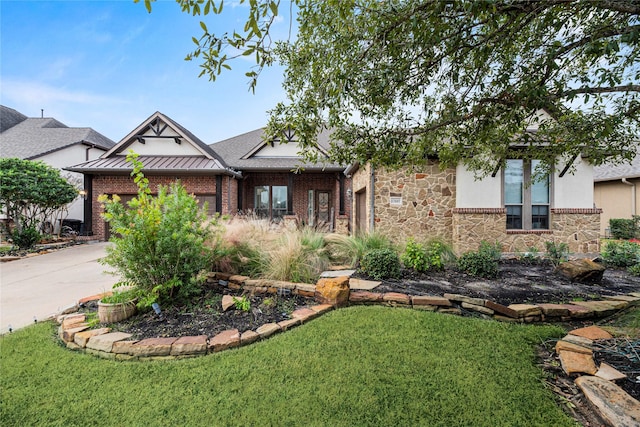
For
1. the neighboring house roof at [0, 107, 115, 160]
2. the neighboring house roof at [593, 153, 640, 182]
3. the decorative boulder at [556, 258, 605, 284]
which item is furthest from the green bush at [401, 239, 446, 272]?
the neighboring house roof at [0, 107, 115, 160]

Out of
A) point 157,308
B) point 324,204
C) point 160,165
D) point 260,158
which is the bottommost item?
point 157,308

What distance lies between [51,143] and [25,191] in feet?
32.0

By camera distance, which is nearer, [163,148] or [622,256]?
[622,256]

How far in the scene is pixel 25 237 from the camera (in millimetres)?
9062

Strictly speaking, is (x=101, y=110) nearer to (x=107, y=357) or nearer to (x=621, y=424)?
(x=107, y=357)

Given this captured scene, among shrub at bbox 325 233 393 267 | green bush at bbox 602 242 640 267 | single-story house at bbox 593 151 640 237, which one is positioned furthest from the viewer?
single-story house at bbox 593 151 640 237

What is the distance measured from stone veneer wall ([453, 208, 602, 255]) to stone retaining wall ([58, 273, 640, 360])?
366 cm

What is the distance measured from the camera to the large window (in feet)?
47.4

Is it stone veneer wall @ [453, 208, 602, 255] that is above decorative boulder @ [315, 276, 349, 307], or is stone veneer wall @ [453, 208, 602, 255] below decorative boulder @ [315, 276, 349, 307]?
above

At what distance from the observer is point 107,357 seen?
8.57ft

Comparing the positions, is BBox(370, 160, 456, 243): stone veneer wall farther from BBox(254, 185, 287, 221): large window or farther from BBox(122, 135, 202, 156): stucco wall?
BBox(122, 135, 202, 156): stucco wall

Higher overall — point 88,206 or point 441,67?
point 441,67

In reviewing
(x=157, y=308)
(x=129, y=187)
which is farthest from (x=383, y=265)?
(x=129, y=187)

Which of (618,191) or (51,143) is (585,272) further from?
(51,143)
